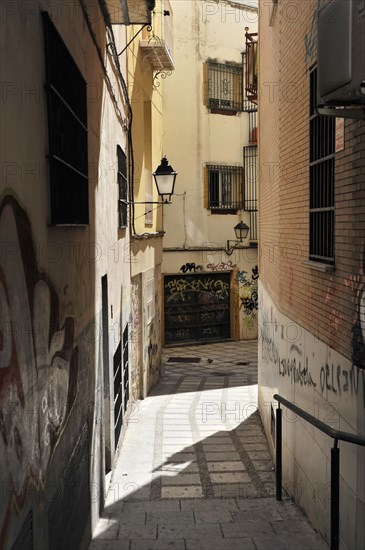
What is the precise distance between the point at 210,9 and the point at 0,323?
69.0 feet

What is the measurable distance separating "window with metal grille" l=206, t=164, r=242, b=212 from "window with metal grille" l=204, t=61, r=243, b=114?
6.53ft

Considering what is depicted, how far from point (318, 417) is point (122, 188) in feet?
19.0

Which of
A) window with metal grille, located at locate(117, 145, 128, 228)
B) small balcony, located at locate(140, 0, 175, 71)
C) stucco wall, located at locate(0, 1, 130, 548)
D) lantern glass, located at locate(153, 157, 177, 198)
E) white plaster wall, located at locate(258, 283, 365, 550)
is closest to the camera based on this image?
stucco wall, located at locate(0, 1, 130, 548)

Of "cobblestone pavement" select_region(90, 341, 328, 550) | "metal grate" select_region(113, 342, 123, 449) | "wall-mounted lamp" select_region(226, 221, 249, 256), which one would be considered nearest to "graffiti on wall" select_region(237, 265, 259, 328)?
"wall-mounted lamp" select_region(226, 221, 249, 256)

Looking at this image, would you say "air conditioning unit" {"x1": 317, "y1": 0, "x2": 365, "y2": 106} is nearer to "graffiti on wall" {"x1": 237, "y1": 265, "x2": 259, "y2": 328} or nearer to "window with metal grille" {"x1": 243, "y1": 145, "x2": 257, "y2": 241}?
"window with metal grille" {"x1": 243, "y1": 145, "x2": 257, "y2": 241}

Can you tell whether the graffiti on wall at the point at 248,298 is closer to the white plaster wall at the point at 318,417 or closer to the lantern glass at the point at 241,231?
the lantern glass at the point at 241,231

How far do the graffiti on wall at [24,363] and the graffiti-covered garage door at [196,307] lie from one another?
672 inches

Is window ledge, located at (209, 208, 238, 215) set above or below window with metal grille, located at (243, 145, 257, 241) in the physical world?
below

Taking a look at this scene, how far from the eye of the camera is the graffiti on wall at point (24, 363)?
3090mm

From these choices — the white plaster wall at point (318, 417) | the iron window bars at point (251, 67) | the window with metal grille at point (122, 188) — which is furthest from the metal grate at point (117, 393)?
the iron window bars at point (251, 67)

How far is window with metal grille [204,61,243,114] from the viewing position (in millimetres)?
21906

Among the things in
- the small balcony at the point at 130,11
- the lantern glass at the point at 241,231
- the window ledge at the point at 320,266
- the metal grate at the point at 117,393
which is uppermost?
the small balcony at the point at 130,11

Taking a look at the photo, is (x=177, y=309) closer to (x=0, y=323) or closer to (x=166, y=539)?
(x=166, y=539)

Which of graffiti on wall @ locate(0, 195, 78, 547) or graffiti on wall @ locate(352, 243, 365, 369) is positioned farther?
graffiti on wall @ locate(352, 243, 365, 369)
